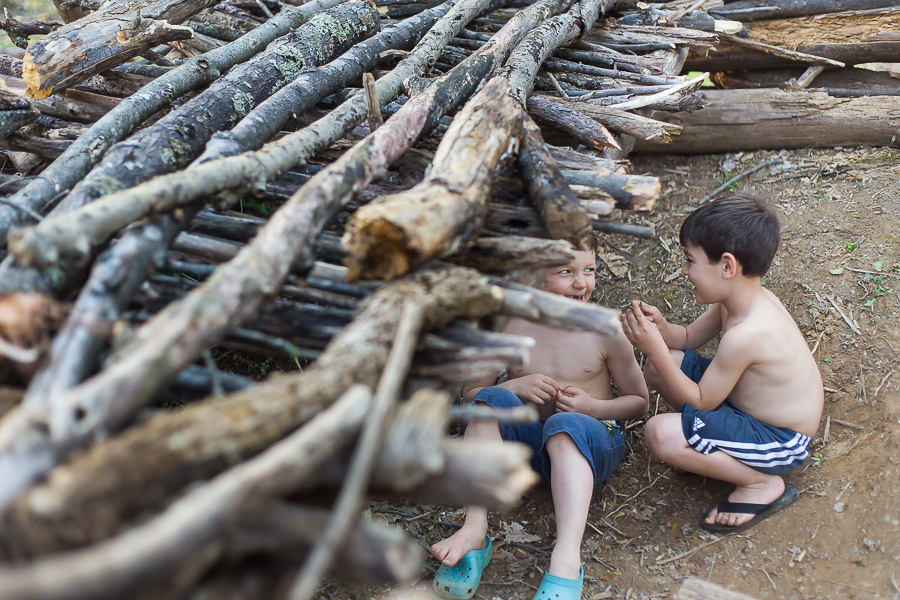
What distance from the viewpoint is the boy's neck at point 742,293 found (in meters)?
2.74

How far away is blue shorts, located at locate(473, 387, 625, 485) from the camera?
2604 millimetres

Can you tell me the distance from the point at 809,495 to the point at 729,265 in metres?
1.10

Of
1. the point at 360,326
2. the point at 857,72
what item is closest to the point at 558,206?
the point at 360,326

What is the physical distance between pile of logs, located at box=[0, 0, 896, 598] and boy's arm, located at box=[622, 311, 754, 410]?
68 cm

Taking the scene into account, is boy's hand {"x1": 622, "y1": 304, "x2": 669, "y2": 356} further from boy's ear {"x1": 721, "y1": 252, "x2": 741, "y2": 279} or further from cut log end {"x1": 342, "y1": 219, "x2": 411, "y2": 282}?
cut log end {"x1": 342, "y1": 219, "x2": 411, "y2": 282}

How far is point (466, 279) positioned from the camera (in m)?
1.54

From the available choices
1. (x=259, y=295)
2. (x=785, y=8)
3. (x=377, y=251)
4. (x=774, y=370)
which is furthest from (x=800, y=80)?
(x=259, y=295)

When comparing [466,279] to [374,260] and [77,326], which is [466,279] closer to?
[374,260]

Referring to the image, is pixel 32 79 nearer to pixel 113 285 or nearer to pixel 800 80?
pixel 113 285

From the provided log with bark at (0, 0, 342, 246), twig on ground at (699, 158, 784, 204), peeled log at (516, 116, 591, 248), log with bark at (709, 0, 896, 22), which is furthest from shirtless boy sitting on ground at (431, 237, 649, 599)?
log with bark at (709, 0, 896, 22)

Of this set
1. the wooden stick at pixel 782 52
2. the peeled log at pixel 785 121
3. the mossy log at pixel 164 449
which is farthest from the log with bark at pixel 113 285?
the wooden stick at pixel 782 52

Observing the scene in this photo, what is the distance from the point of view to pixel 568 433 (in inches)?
102

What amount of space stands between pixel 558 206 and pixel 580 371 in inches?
49.0

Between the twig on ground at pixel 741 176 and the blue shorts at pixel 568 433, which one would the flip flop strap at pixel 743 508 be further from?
the twig on ground at pixel 741 176
